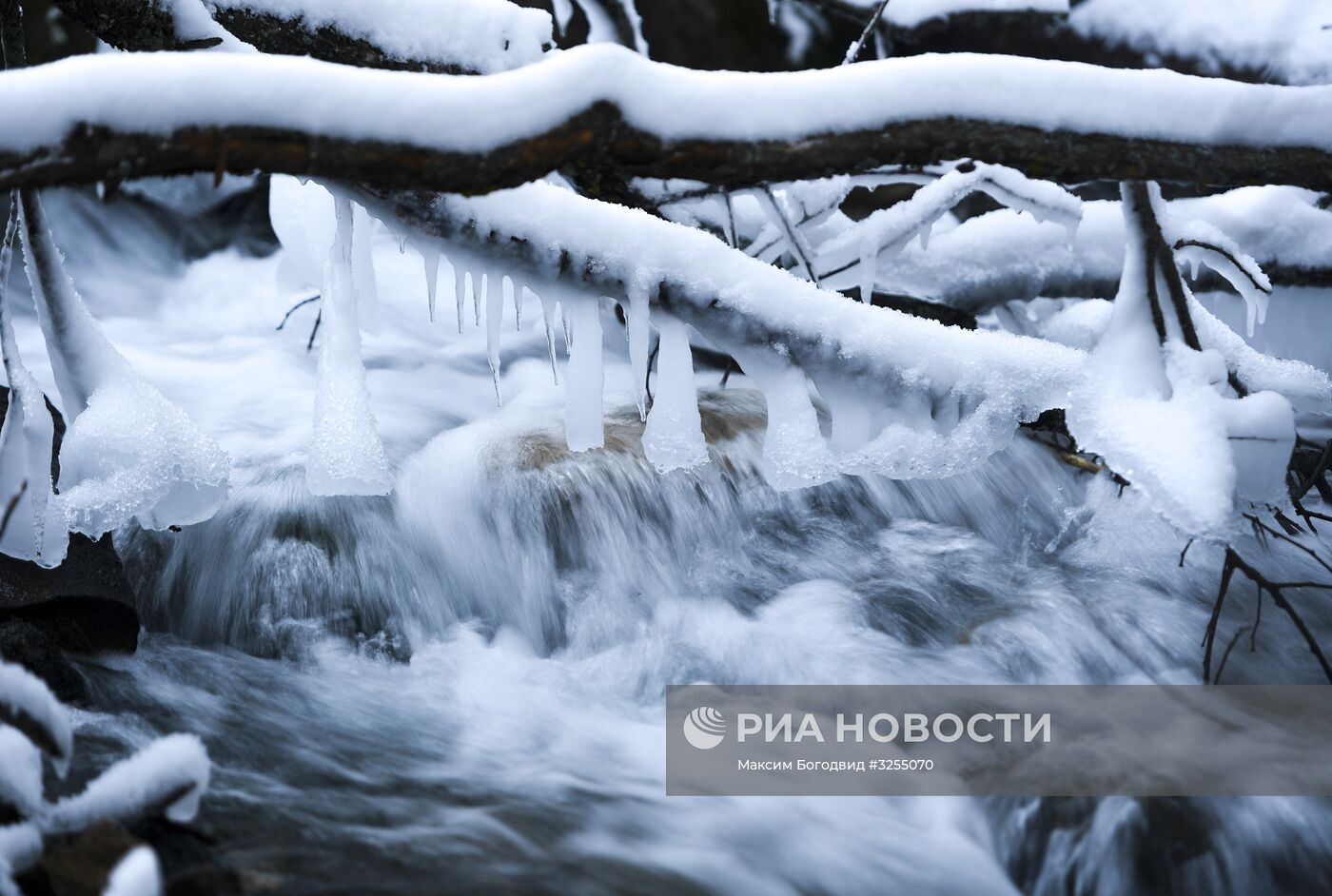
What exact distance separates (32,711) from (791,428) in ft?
4.73

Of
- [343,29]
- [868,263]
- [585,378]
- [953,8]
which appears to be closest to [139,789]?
[585,378]

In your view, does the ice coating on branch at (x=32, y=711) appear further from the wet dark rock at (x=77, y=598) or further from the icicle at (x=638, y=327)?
the icicle at (x=638, y=327)

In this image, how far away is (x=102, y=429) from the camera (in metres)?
2.08

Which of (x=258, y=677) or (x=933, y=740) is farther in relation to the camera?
(x=258, y=677)

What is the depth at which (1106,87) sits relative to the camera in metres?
1.74

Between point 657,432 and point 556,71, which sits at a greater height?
point 556,71

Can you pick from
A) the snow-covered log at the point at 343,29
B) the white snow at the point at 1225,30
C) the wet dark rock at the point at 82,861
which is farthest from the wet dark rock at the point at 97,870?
the white snow at the point at 1225,30

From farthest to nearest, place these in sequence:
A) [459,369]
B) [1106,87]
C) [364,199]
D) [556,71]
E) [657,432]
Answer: [459,369], [657,432], [364,199], [1106,87], [556,71]

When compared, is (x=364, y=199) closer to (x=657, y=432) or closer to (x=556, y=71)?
(x=556, y=71)

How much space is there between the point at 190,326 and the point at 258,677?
3.56 metres

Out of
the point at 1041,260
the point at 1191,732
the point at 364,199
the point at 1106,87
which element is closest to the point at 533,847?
the point at 364,199

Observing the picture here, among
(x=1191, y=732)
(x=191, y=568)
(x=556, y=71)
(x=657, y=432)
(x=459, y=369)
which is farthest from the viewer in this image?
(x=459, y=369)

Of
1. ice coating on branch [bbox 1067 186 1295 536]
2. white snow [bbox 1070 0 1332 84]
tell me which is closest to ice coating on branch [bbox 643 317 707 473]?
ice coating on branch [bbox 1067 186 1295 536]

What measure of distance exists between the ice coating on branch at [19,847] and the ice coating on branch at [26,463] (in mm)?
755
